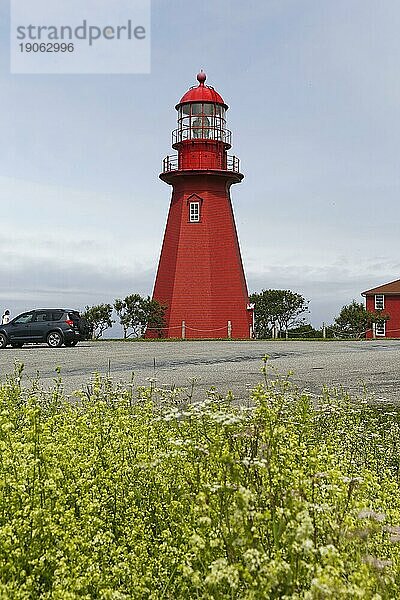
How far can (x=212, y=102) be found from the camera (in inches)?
1412


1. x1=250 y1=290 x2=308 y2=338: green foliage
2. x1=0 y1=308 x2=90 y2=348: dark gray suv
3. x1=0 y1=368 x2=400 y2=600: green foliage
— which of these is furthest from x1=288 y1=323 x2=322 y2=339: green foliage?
x1=0 y1=368 x2=400 y2=600: green foliage

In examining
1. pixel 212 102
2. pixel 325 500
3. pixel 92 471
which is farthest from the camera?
pixel 212 102

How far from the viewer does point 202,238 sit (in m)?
36.2

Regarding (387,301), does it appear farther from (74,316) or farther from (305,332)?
(74,316)

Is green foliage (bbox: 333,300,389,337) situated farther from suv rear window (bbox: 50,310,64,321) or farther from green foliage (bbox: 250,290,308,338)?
suv rear window (bbox: 50,310,64,321)

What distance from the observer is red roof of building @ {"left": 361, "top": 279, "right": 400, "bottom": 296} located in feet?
176

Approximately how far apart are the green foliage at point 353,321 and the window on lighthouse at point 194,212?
475 inches

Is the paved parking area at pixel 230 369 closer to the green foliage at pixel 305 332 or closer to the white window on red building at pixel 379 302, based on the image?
the green foliage at pixel 305 332

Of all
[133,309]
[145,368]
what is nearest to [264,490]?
[145,368]

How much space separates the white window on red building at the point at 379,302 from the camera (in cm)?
5425

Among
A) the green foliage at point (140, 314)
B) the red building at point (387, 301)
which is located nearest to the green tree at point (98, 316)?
the green foliage at point (140, 314)

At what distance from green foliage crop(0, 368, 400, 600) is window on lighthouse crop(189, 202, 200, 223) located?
32.3 meters

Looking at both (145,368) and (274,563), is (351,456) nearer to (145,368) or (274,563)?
(274,563)

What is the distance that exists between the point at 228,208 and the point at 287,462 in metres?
34.5
